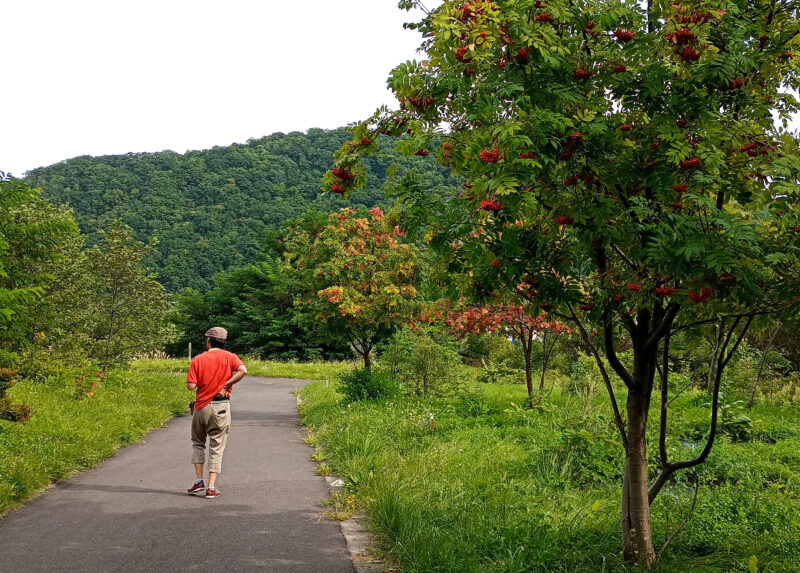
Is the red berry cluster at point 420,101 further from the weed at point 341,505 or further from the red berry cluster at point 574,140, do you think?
the weed at point 341,505

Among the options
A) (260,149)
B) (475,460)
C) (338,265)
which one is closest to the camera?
(475,460)

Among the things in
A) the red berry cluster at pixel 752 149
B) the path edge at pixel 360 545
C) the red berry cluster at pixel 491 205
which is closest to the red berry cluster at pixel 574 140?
the red berry cluster at pixel 491 205

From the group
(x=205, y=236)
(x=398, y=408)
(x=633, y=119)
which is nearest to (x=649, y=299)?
(x=633, y=119)

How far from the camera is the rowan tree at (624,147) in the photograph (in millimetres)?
3154

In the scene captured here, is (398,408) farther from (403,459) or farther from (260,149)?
(260,149)

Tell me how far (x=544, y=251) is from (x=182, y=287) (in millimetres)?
53557

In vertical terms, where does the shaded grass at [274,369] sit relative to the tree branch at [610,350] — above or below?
below

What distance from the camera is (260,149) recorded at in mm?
68938

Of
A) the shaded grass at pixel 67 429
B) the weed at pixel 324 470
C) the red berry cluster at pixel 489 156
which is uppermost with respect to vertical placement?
the red berry cluster at pixel 489 156

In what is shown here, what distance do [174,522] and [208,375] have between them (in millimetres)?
1805

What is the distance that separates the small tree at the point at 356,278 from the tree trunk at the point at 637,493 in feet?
31.0

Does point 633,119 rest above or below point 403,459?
above

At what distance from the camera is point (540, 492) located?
6.16 meters

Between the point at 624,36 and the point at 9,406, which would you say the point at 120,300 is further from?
the point at 624,36
